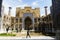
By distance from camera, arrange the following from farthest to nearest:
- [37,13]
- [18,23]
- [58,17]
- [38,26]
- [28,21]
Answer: [37,13] < [18,23] < [28,21] < [38,26] < [58,17]

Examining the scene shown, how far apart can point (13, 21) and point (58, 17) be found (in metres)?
24.2

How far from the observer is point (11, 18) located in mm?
34375

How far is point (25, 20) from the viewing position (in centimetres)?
3005

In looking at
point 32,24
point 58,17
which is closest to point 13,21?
point 32,24

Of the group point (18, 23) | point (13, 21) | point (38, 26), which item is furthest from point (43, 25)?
point (13, 21)

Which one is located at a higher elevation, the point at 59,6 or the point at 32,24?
the point at 59,6

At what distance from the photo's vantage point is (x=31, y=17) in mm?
28953

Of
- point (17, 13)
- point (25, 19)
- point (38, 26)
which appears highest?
point (17, 13)

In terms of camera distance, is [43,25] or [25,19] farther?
[25,19]

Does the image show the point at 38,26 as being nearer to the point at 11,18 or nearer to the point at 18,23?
the point at 18,23

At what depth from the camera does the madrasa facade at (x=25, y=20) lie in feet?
93.5

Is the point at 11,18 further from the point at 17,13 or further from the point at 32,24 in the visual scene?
the point at 32,24

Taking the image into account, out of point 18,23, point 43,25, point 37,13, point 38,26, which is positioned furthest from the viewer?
point 37,13

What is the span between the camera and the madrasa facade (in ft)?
93.5
